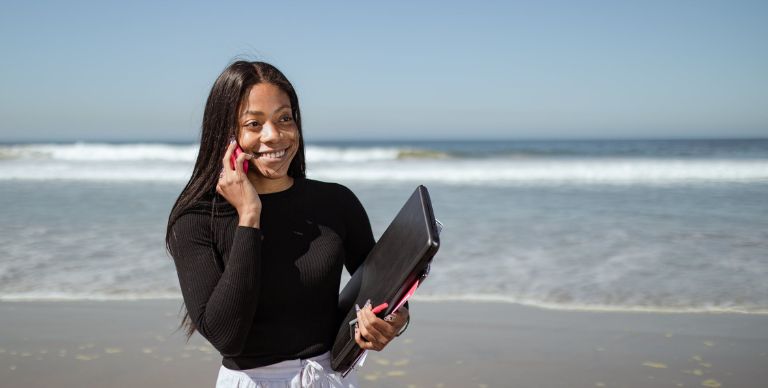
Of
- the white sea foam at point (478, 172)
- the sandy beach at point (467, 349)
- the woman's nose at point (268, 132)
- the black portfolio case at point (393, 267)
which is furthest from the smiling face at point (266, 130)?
the white sea foam at point (478, 172)

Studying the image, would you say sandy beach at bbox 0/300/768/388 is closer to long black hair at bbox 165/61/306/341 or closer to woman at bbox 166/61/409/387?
woman at bbox 166/61/409/387

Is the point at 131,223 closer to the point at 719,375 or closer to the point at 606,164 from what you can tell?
the point at 719,375

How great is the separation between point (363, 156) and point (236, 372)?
24811 mm

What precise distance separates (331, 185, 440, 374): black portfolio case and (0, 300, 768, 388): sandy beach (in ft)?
6.73

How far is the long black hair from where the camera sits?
165cm

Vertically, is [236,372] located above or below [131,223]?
above

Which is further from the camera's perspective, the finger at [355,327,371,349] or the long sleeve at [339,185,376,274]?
the long sleeve at [339,185,376,274]

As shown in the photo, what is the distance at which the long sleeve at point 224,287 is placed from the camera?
148 cm

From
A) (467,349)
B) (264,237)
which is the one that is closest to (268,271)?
(264,237)

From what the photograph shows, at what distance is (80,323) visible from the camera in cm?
451

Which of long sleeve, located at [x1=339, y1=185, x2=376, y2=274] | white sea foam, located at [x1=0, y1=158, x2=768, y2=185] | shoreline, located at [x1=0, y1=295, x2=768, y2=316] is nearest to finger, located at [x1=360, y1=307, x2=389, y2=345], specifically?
long sleeve, located at [x1=339, y1=185, x2=376, y2=274]

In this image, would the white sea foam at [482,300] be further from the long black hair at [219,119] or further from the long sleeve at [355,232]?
the long black hair at [219,119]

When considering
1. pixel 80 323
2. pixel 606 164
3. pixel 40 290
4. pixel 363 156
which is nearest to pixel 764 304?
pixel 80 323

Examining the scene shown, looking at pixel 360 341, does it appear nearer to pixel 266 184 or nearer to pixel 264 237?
pixel 264 237
